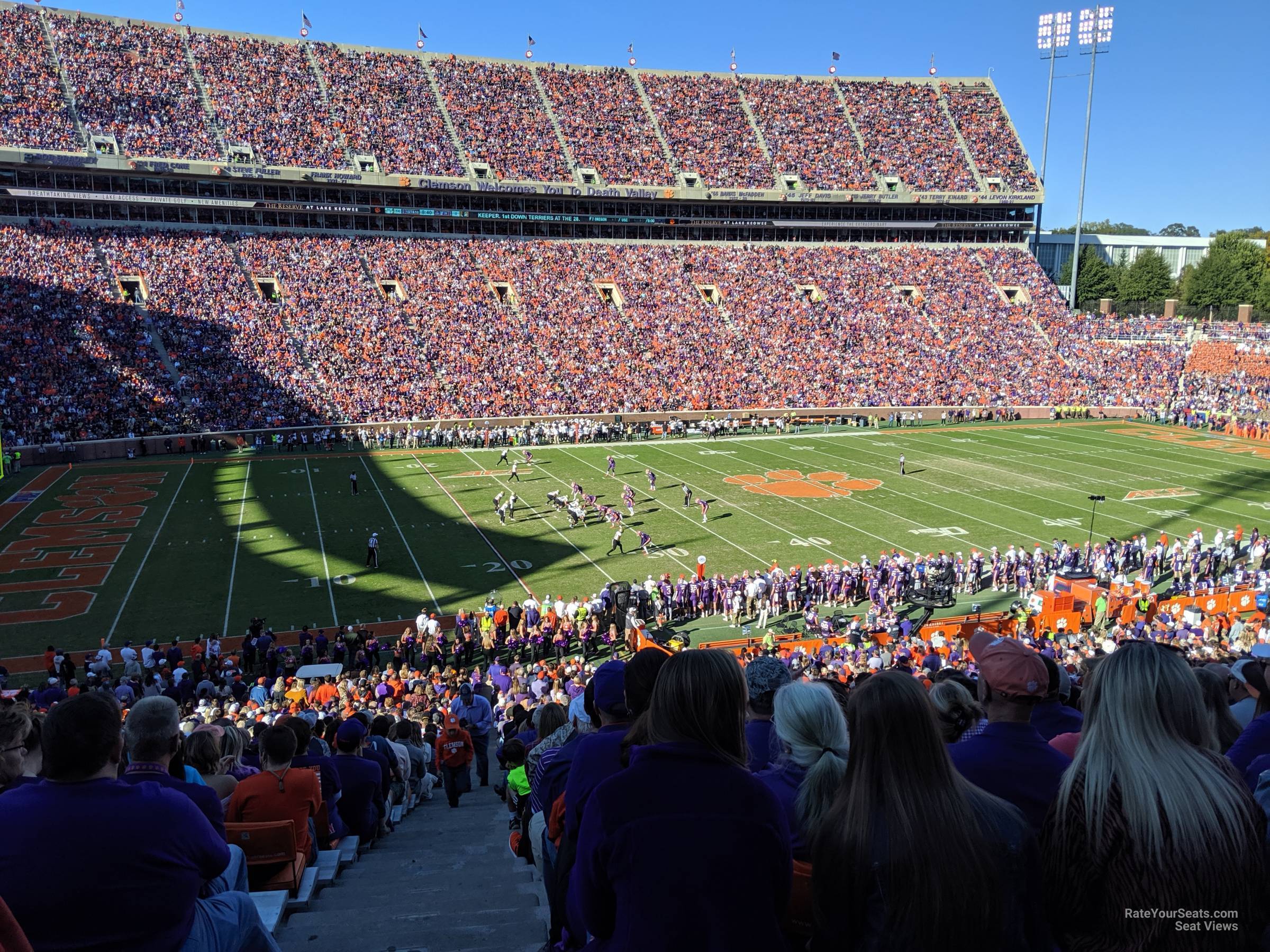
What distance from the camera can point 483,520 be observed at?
2945cm

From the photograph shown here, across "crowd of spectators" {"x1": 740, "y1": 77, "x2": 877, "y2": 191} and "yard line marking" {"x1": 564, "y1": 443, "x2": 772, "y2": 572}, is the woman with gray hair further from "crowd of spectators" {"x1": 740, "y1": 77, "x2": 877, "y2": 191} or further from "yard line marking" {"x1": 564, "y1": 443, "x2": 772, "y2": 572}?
"crowd of spectators" {"x1": 740, "y1": 77, "x2": 877, "y2": 191}

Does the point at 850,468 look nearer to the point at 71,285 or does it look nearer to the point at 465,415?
the point at 465,415

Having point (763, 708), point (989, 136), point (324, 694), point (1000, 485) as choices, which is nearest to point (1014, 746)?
point (763, 708)

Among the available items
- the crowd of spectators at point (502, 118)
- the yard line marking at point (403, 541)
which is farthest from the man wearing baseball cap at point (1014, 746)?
the crowd of spectators at point (502, 118)

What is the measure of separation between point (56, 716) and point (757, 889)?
228 cm

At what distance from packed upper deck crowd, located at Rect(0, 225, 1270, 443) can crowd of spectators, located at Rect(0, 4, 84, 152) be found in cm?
537

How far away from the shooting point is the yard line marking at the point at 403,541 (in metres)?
22.3

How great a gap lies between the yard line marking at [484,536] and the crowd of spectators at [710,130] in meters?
36.9

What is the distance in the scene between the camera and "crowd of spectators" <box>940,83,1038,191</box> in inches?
2650

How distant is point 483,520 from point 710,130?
48.0 meters

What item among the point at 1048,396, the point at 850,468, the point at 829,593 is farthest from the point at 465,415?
the point at 1048,396

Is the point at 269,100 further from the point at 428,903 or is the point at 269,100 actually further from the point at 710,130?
the point at 428,903

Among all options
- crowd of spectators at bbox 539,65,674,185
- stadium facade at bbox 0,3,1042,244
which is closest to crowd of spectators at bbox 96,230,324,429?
stadium facade at bbox 0,3,1042,244

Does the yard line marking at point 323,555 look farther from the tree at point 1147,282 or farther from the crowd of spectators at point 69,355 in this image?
the tree at point 1147,282
